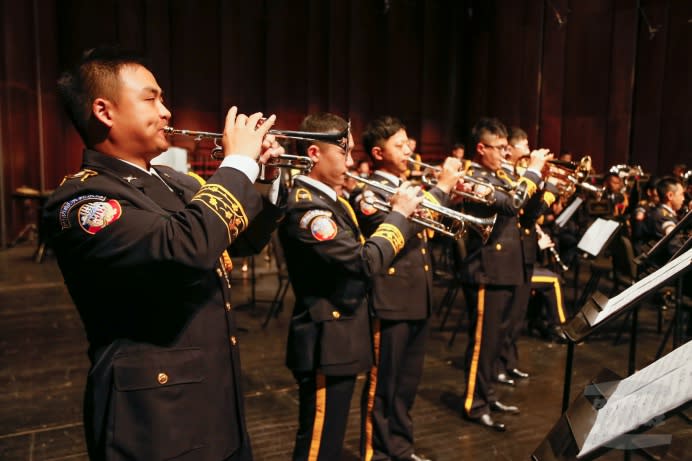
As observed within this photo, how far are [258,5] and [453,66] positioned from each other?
492 centimetres

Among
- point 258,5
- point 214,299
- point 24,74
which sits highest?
point 258,5

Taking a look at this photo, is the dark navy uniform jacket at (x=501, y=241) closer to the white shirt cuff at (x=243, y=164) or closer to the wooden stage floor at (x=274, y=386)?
the wooden stage floor at (x=274, y=386)

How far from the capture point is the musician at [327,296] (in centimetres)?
242

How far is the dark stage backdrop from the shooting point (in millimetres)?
9938

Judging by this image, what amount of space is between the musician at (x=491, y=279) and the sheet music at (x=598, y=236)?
1.47 meters

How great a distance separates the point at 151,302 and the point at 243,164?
41 cm

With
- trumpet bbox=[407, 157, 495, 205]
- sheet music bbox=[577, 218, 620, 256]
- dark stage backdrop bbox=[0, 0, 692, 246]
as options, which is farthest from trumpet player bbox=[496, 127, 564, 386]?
dark stage backdrop bbox=[0, 0, 692, 246]

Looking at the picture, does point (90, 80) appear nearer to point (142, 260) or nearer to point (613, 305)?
point (142, 260)

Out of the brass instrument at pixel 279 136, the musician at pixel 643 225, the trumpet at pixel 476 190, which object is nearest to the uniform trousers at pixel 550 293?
the musician at pixel 643 225

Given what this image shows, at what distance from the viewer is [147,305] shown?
148 cm

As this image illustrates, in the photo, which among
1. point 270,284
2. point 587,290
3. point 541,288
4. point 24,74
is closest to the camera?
point 541,288

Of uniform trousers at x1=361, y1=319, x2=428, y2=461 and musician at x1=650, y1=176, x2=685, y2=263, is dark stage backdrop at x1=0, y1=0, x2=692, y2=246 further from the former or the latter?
uniform trousers at x1=361, y1=319, x2=428, y2=461

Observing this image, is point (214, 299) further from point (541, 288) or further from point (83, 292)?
point (541, 288)

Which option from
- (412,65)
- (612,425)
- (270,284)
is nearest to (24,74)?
(270,284)
